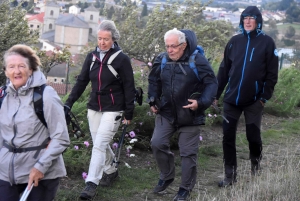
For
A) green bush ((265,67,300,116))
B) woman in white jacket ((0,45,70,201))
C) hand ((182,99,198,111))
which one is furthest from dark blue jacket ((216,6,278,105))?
green bush ((265,67,300,116))

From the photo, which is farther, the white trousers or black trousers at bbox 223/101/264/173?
black trousers at bbox 223/101/264/173

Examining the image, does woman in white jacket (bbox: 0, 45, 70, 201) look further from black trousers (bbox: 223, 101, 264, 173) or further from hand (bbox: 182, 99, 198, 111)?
black trousers (bbox: 223, 101, 264, 173)

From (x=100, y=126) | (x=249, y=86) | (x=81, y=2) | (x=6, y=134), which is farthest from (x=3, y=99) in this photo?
(x=81, y=2)

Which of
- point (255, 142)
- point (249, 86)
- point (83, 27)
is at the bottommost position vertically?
point (83, 27)

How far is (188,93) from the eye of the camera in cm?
572

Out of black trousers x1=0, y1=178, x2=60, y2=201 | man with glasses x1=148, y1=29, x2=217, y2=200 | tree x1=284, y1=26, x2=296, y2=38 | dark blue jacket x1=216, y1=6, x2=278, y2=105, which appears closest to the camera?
black trousers x1=0, y1=178, x2=60, y2=201

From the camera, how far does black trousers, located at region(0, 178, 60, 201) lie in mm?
4039

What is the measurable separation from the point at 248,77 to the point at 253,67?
12 cm

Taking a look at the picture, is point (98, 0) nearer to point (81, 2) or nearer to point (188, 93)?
point (81, 2)

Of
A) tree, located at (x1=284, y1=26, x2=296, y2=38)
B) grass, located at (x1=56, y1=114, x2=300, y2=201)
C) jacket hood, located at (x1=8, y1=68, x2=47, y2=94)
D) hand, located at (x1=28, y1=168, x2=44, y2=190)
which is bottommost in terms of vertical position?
tree, located at (x1=284, y1=26, x2=296, y2=38)

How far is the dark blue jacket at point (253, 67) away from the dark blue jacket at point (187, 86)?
0.71 metres

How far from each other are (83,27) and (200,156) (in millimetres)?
93025

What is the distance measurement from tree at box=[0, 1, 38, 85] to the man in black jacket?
29.3 feet

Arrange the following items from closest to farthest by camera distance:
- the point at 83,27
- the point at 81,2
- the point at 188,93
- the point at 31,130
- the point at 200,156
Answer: the point at 31,130 < the point at 188,93 < the point at 200,156 < the point at 83,27 < the point at 81,2
